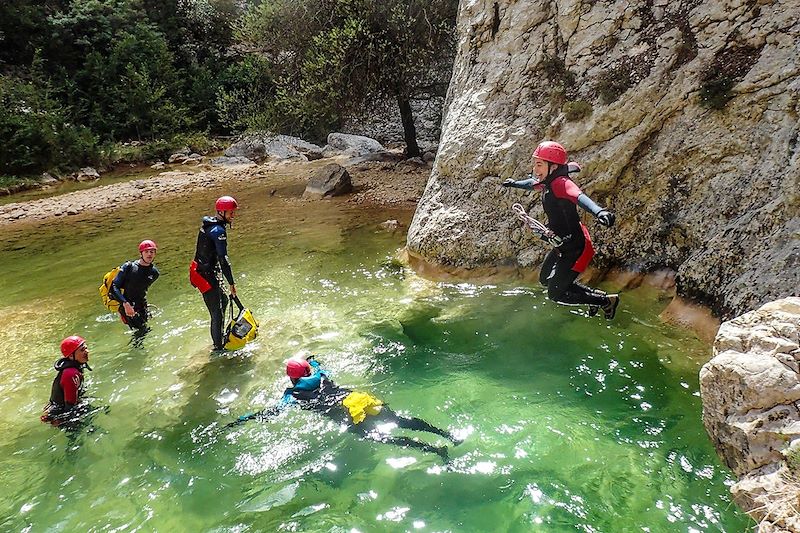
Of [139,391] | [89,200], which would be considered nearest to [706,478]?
[139,391]

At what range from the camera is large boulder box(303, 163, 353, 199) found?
1892 centimetres

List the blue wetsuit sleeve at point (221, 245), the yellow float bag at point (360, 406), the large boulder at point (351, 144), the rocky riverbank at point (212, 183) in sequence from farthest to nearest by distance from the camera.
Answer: the large boulder at point (351, 144)
the rocky riverbank at point (212, 183)
the blue wetsuit sleeve at point (221, 245)
the yellow float bag at point (360, 406)

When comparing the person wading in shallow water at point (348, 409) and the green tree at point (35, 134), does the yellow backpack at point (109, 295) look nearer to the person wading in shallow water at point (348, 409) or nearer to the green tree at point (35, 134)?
the person wading in shallow water at point (348, 409)

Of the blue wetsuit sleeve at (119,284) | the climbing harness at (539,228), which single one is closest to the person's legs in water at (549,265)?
the climbing harness at (539,228)

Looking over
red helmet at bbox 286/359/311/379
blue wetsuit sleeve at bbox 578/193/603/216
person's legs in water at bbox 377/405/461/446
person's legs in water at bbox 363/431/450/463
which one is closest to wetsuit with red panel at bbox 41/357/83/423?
red helmet at bbox 286/359/311/379

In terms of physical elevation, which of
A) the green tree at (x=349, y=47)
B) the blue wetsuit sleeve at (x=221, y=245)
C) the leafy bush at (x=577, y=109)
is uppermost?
the green tree at (x=349, y=47)

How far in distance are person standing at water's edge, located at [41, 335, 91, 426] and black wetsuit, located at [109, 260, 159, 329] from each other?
1.75m

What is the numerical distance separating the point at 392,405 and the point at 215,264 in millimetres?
3816

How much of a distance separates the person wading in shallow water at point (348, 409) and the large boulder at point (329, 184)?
A: 12.9m

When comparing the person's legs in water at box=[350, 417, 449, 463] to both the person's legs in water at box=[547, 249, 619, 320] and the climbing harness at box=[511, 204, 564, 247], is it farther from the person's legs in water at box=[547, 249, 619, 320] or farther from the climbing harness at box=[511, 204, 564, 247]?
the climbing harness at box=[511, 204, 564, 247]

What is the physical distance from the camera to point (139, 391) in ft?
24.6

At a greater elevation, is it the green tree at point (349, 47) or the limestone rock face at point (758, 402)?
the green tree at point (349, 47)

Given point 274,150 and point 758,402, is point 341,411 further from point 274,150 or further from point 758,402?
point 274,150

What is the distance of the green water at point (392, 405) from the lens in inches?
190
